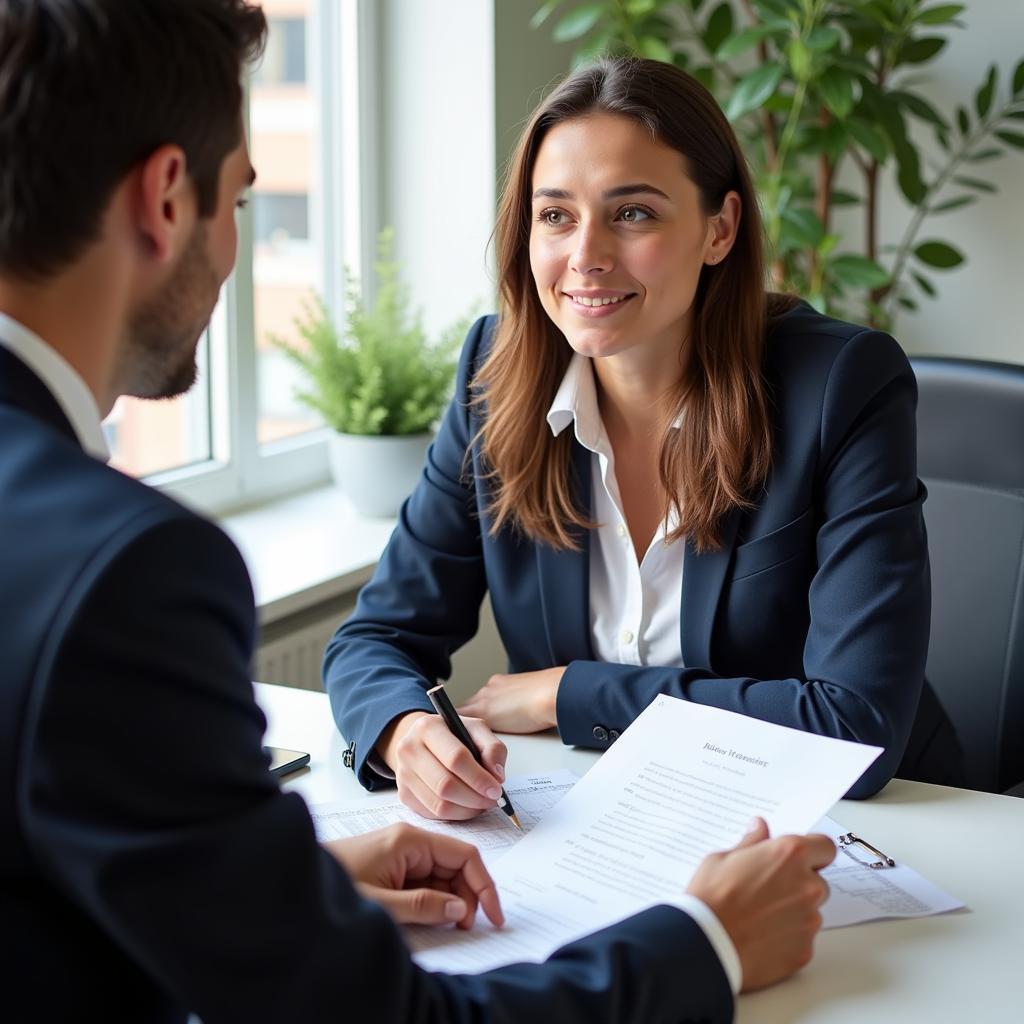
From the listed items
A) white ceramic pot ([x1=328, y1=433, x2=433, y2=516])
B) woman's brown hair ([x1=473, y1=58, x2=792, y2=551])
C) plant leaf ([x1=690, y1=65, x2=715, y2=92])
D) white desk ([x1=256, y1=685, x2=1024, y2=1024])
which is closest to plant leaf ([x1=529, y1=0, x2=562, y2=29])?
plant leaf ([x1=690, y1=65, x2=715, y2=92])

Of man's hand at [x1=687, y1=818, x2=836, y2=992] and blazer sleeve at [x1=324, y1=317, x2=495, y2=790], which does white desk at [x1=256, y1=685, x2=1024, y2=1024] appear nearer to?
man's hand at [x1=687, y1=818, x2=836, y2=992]

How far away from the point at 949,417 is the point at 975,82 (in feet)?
5.91

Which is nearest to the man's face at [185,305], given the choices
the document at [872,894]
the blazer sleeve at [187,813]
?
the blazer sleeve at [187,813]

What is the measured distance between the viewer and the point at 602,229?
1.67 metres

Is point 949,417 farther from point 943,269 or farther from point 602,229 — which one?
point 943,269

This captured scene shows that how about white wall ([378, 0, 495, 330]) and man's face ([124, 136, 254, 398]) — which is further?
white wall ([378, 0, 495, 330])

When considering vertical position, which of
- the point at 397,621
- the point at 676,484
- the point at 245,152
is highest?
the point at 245,152

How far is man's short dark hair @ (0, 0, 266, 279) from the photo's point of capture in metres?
0.80

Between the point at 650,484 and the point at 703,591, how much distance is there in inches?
7.1

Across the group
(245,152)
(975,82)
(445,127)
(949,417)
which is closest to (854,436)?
(949,417)

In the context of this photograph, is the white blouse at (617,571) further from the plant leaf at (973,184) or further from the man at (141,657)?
the plant leaf at (973,184)

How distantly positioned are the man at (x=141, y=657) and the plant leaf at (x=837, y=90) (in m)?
2.06

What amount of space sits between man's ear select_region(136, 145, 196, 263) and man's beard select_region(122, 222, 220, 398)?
2 centimetres

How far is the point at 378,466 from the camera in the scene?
2686mm
